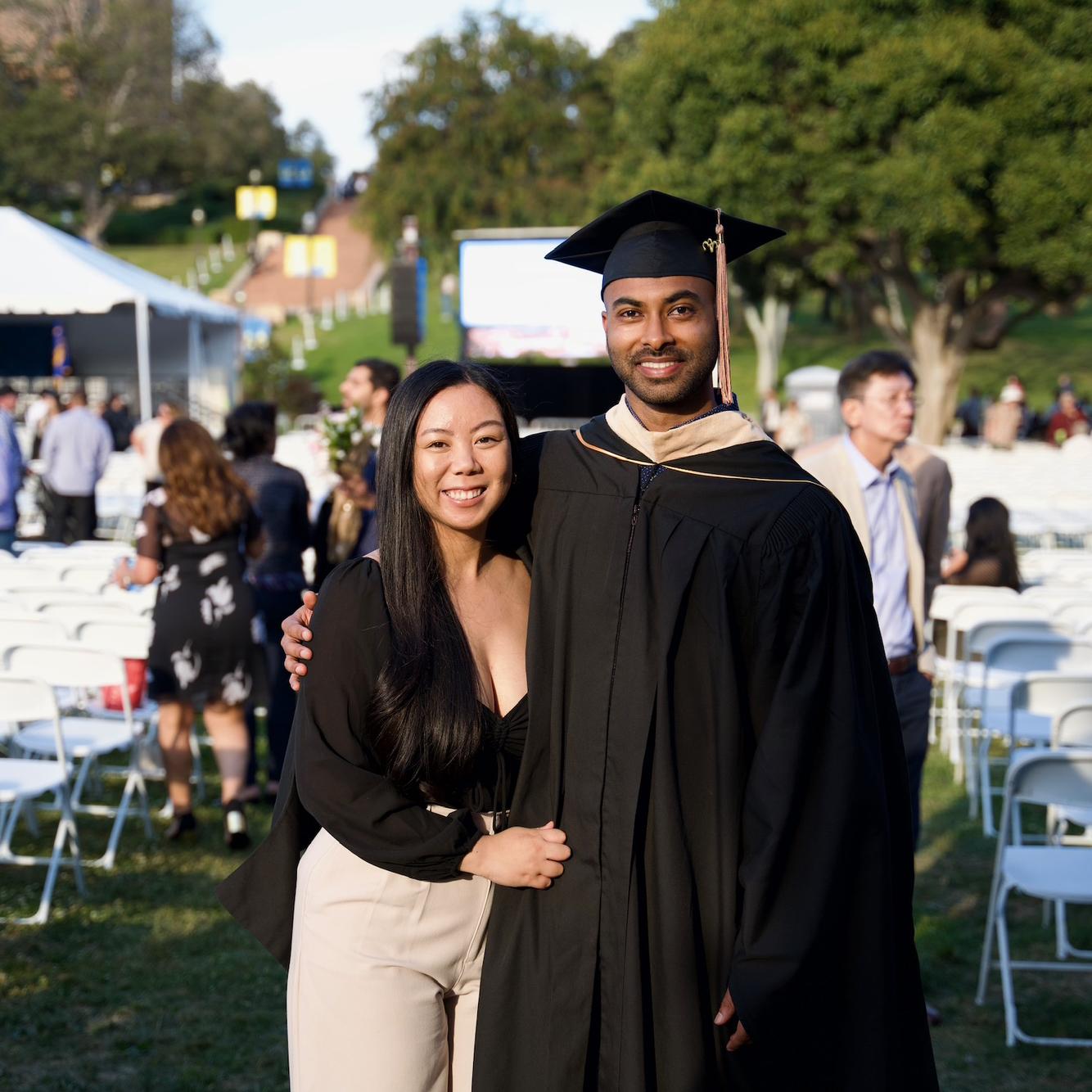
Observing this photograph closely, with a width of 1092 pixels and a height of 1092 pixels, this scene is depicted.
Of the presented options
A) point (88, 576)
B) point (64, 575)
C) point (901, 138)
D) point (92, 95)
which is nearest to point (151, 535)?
point (88, 576)

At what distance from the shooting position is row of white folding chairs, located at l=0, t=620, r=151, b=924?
4.86m

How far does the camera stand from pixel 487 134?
39.0 meters

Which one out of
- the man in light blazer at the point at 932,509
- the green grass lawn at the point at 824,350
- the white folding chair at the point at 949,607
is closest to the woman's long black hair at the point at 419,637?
the man in light blazer at the point at 932,509

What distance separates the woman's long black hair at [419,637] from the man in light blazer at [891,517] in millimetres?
2162

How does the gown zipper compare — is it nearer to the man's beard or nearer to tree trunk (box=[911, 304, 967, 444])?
the man's beard

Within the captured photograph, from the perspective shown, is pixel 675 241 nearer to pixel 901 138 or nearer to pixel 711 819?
pixel 711 819

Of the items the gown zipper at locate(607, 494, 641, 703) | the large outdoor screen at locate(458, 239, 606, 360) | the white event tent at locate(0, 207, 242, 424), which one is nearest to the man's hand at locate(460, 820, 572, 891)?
the gown zipper at locate(607, 494, 641, 703)

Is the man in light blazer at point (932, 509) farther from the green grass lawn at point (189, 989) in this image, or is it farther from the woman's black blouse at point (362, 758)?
the woman's black blouse at point (362, 758)

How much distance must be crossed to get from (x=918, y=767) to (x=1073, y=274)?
72.6 feet

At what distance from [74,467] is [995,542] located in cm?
896

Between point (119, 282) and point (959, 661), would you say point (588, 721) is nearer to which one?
point (959, 661)

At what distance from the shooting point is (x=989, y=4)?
23.2m

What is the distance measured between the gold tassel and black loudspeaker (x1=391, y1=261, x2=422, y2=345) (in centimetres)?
1500

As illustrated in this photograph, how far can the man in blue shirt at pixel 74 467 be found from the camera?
41.8 ft
